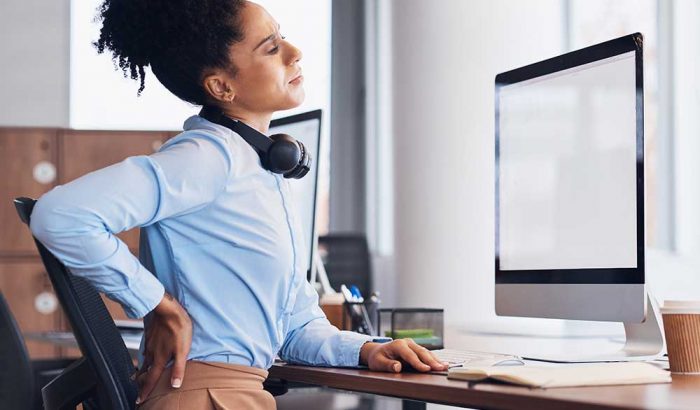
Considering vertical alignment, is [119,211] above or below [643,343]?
above

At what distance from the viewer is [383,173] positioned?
20.1ft

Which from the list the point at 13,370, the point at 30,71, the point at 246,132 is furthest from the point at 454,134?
the point at 30,71

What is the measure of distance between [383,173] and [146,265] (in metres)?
4.70

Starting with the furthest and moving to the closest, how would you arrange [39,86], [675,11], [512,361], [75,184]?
[39,86] → [675,11] → [512,361] → [75,184]

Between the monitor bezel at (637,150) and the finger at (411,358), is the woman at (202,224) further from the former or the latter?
the monitor bezel at (637,150)

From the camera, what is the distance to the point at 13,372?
246 cm

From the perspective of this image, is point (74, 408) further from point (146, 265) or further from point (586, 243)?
point (586, 243)

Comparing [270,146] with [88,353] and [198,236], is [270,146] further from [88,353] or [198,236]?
[88,353]

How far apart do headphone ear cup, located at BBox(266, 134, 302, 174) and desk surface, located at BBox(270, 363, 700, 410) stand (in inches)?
12.8

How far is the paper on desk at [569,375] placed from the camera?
1.20 m

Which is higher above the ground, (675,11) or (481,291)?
(675,11)

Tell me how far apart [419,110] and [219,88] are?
2.53 m

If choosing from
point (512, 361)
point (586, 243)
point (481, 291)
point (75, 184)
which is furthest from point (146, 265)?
point (481, 291)

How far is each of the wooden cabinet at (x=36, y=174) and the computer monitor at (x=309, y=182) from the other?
1.58 m
